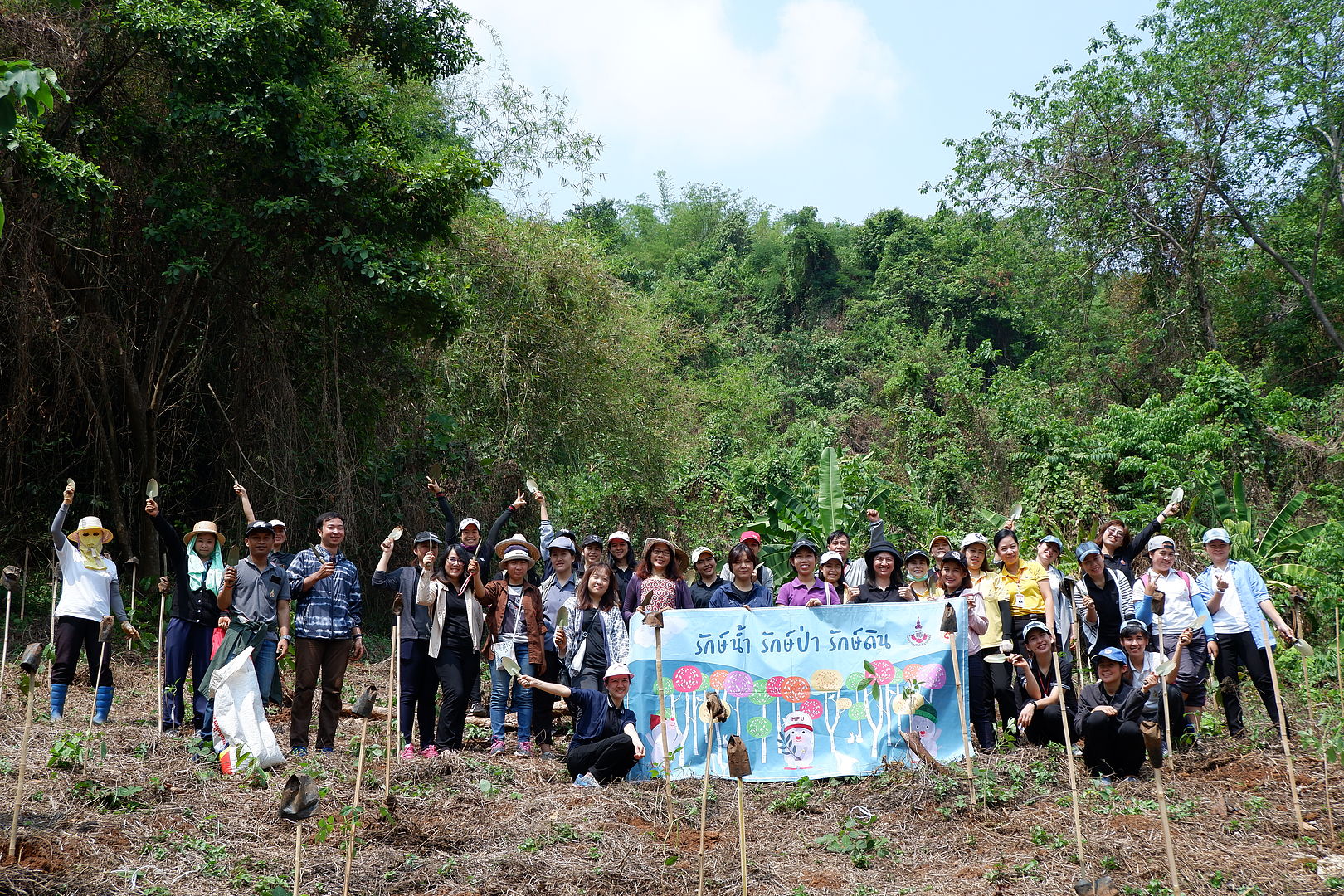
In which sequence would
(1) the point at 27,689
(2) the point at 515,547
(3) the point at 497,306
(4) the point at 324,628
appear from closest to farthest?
(1) the point at 27,689
(4) the point at 324,628
(2) the point at 515,547
(3) the point at 497,306

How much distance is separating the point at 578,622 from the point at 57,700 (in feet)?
12.4

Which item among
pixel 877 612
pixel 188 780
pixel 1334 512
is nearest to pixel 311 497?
pixel 188 780

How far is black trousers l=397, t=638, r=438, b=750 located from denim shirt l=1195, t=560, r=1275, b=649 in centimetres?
548

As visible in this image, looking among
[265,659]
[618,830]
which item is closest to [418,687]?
[265,659]

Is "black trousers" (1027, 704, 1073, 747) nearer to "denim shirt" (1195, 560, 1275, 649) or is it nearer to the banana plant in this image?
"denim shirt" (1195, 560, 1275, 649)

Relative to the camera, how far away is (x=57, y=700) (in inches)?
292

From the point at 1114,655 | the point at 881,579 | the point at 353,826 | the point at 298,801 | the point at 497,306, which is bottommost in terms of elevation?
the point at 353,826

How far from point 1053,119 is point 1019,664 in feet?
49.3

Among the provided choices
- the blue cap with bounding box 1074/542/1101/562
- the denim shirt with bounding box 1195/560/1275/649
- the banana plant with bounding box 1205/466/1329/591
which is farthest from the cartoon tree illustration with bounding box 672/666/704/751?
the banana plant with bounding box 1205/466/1329/591

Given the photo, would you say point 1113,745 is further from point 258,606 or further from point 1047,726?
point 258,606

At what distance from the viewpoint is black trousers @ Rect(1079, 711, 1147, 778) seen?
643 centimetres

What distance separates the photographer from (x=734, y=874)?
514 centimetres

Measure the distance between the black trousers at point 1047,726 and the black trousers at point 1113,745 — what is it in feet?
1.05

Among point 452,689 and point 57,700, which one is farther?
point 57,700
